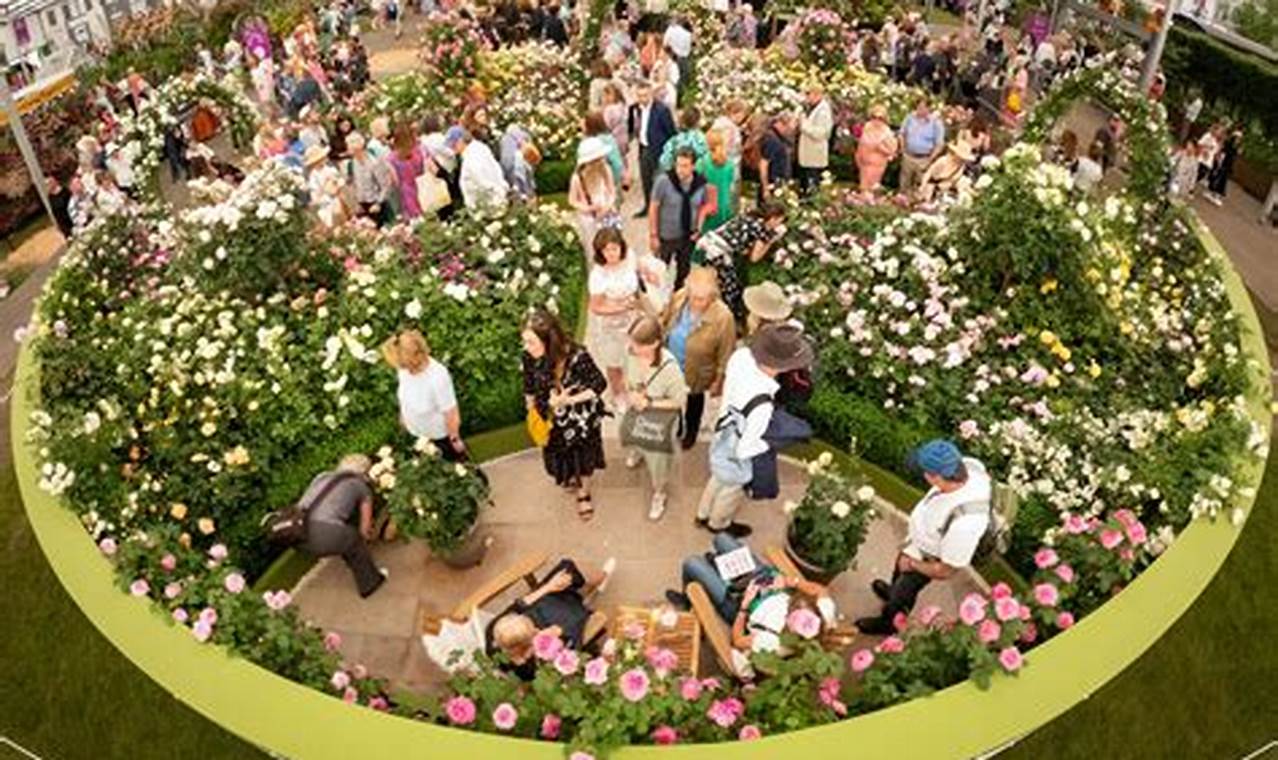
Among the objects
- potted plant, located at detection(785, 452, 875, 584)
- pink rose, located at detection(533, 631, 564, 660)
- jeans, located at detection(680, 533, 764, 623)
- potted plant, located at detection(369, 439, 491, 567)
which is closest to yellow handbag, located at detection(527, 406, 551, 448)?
potted plant, located at detection(369, 439, 491, 567)

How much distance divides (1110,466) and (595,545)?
3.73m

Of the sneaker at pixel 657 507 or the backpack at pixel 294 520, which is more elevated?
the backpack at pixel 294 520

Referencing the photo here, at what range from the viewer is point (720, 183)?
8977mm

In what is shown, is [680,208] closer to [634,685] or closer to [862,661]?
[862,661]

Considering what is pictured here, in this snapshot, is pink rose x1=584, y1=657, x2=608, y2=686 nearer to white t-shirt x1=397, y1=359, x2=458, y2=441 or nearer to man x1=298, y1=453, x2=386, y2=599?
man x1=298, y1=453, x2=386, y2=599

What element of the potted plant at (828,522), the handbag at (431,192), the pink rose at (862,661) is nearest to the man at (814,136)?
the handbag at (431,192)

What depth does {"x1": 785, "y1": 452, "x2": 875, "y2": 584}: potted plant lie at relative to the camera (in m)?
6.18

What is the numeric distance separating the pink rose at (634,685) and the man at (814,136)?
6522mm

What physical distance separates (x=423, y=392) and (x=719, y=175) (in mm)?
3808

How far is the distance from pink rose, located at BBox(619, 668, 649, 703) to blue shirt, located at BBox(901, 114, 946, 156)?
7746 millimetres

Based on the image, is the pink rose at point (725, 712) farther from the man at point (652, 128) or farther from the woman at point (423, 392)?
the man at point (652, 128)

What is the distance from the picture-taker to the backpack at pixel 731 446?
19.9ft

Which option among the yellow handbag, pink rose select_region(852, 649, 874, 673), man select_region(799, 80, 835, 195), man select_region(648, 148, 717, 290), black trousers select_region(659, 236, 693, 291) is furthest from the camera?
man select_region(799, 80, 835, 195)

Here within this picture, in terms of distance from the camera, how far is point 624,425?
6.80 metres
